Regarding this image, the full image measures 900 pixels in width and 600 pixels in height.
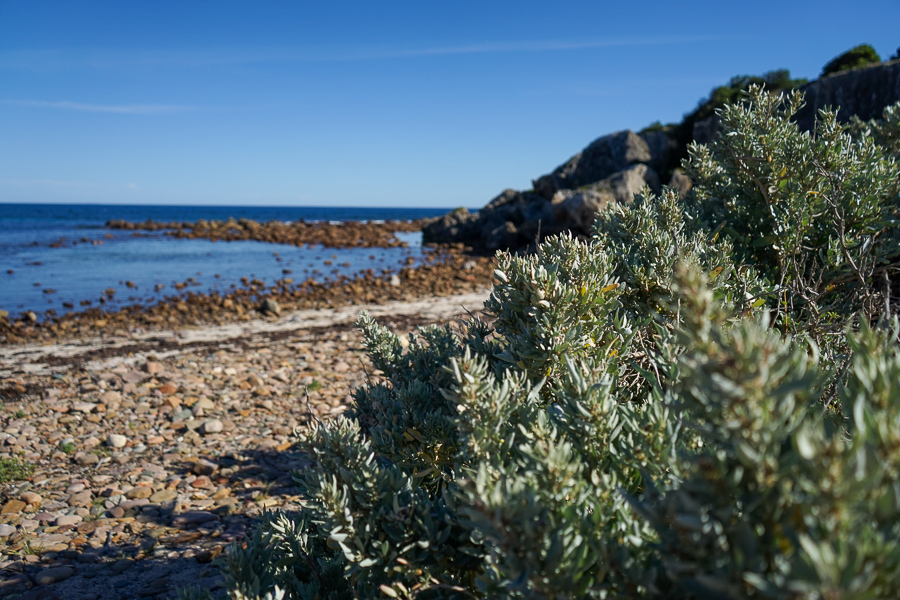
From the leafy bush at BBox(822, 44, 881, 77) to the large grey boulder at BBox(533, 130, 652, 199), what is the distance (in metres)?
7.44

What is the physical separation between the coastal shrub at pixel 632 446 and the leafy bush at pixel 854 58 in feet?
71.6

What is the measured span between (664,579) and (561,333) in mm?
938

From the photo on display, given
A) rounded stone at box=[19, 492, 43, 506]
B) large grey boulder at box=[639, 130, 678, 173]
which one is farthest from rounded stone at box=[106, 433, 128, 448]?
large grey boulder at box=[639, 130, 678, 173]

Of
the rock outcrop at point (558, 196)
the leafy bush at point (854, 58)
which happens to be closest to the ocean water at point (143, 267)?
the rock outcrop at point (558, 196)

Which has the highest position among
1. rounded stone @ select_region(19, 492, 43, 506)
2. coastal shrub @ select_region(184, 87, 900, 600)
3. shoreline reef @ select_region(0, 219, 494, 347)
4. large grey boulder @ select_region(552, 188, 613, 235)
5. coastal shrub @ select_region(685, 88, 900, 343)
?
large grey boulder @ select_region(552, 188, 613, 235)

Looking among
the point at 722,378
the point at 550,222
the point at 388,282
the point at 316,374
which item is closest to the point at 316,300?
the point at 388,282

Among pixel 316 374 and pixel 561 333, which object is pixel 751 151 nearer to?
pixel 561 333

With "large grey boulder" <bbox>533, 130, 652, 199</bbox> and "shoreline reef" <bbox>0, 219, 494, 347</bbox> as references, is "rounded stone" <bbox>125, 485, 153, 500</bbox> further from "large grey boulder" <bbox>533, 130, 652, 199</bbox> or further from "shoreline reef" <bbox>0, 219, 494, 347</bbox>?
"large grey boulder" <bbox>533, 130, 652, 199</bbox>

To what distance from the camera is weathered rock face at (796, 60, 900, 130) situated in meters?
11.9

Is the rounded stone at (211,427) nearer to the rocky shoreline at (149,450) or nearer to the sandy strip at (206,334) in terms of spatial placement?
the rocky shoreline at (149,450)

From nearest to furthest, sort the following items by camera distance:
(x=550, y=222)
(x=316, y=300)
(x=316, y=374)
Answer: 1. (x=316, y=374)
2. (x=316, y=300)
3. (x=550, y=222)

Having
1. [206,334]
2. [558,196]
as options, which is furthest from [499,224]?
[206,334]

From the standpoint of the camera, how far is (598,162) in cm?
2678

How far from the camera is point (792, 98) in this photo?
3.70 metres
